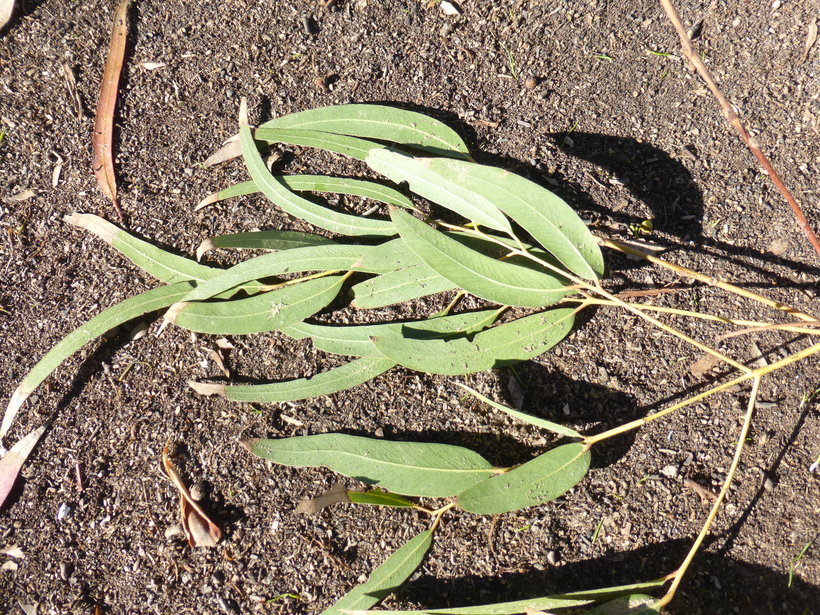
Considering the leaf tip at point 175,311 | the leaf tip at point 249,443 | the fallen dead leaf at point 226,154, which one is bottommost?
the leaf tip at point 249,443

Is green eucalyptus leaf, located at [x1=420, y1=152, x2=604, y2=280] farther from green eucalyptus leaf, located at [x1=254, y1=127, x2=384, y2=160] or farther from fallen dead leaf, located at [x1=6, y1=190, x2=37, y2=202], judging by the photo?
fallen dead leaf, located at [x1=6, y1=190, x2=37, y2=202]

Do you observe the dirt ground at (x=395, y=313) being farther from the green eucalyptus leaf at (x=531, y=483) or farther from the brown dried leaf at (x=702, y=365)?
the green eucalyptus leaf at (x=531, y=483)

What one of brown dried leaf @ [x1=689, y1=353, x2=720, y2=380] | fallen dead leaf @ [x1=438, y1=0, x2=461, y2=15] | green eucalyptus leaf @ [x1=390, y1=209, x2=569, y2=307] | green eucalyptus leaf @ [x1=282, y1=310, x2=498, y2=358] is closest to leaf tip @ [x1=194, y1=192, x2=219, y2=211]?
green eucalyptus leaf @ [x1=282, y1=310, x2=498, y2=358]

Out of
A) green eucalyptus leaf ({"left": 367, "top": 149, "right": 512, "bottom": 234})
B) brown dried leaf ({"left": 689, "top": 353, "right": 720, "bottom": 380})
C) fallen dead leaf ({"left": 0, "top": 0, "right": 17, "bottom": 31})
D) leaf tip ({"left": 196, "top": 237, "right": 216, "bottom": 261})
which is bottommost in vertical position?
brown dried leaf ({"left": 689, "top": 353, "right": 720, "bottom": 380})

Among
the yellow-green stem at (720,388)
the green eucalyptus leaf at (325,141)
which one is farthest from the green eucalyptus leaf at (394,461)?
the green eucalyptus leaf at (325,141)

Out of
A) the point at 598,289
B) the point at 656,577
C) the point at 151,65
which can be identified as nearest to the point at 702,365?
the point at 598,289
